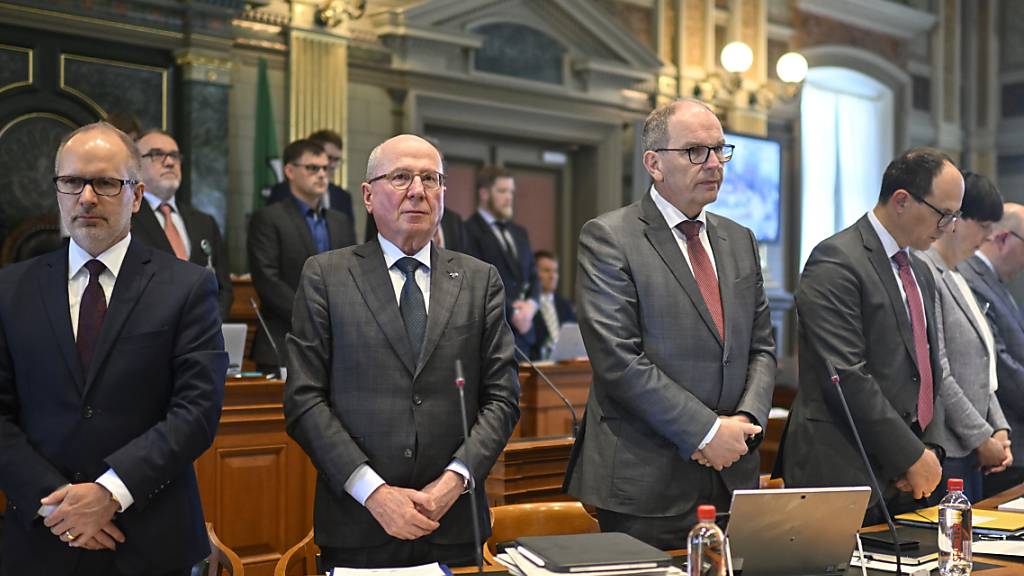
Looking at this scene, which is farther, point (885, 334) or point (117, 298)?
point (885, 334)

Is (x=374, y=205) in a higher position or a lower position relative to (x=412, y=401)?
higher

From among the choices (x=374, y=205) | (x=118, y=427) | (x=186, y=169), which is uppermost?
(x=186, y=169)

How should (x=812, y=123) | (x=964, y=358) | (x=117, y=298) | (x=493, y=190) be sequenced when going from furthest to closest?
Result: (x=812, y=123) < (x=493, y=190) < (x=964, y=358) < (x=117, y=298)

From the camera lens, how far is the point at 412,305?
2.54 meters

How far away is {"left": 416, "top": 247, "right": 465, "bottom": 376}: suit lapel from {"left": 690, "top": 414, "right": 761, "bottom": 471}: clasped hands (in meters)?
0.61

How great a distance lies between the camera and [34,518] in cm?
221

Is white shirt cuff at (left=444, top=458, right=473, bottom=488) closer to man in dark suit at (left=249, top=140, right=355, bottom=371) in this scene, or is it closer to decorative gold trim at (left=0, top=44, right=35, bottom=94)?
man in dark suit at (left=249, top=140, right=355, bottom=371)

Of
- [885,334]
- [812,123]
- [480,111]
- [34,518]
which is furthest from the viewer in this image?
[812,123]

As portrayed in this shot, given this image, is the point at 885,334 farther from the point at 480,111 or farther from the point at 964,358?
the point at 480,111

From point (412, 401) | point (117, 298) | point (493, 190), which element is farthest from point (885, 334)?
point (493, 190)

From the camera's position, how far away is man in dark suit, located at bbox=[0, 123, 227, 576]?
87.7 inches

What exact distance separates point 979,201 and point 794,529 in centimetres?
218

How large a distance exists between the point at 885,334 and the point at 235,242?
4355 millimetres

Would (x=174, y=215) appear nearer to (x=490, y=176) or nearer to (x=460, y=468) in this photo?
(x=490, y=176)
